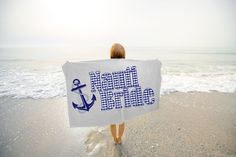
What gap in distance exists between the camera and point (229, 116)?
4340mm

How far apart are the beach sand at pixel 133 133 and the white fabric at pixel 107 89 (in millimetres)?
645

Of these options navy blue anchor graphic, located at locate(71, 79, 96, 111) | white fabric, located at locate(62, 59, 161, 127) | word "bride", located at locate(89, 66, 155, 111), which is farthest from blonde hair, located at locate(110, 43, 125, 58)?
navy blue anchor graphic, located at locate(71, 79, 96, 111)

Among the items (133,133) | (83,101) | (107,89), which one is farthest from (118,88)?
(133,133)

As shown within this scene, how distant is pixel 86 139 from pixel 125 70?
64.3 inches

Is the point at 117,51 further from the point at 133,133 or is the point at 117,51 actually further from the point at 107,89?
the point at 133,133

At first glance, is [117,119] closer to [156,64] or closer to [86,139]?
[86,139]

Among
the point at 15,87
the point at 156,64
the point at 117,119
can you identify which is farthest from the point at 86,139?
the point at 15,87

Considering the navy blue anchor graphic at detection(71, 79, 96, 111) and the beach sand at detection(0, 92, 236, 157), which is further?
the beach sand at detection(0, 92, 236, 157)

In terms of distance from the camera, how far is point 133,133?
354 cm

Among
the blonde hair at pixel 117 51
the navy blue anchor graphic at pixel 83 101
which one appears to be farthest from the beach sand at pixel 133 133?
the blonde hair at pixel 117 51

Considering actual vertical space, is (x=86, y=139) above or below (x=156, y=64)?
below

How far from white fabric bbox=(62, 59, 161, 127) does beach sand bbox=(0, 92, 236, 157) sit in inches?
25.4

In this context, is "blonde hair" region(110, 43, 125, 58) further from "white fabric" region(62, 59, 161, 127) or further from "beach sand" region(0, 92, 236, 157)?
"beach sand" region(0, 92, 236, 157)

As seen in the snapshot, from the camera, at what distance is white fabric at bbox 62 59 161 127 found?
2.74m
